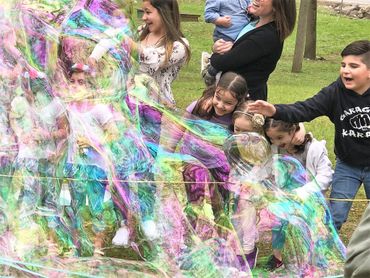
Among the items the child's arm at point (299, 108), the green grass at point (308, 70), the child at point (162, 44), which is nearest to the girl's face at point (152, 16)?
the child at point (162, 44)

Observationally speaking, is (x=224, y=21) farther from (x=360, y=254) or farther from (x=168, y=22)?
(x=360, y=254)

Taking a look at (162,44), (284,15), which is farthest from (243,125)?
(162,44)

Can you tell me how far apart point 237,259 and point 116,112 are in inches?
38.2

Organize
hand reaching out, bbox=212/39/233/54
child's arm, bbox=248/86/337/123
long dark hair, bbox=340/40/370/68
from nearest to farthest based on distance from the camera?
1. child's arm, bbox=248/86/337/123
2. long dark hair, bbox=340/40/370/68
3. hand reaching out, bbox=212/39/233/54

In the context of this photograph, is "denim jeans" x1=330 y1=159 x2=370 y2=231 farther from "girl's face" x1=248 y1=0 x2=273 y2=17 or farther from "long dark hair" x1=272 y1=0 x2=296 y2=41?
"girl's face" x1=248 y1=0 x2=273 y2=17

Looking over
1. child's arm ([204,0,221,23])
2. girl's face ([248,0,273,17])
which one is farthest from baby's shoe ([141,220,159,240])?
child's arm ([204,0,221,23])

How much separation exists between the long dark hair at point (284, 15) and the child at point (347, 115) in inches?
15.5

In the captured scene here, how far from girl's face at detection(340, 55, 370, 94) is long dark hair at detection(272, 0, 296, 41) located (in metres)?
0.45

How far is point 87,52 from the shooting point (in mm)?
3832

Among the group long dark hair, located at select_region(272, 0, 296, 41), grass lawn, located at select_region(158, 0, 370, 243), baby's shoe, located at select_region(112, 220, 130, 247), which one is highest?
long dark hair, located at select_region(272, 0, 296, 41)

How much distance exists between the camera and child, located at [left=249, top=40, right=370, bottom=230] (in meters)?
3.84

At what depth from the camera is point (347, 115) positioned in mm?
3916

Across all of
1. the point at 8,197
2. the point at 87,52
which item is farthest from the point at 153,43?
the point at 8,197

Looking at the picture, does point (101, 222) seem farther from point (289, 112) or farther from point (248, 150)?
point (289, 112)
